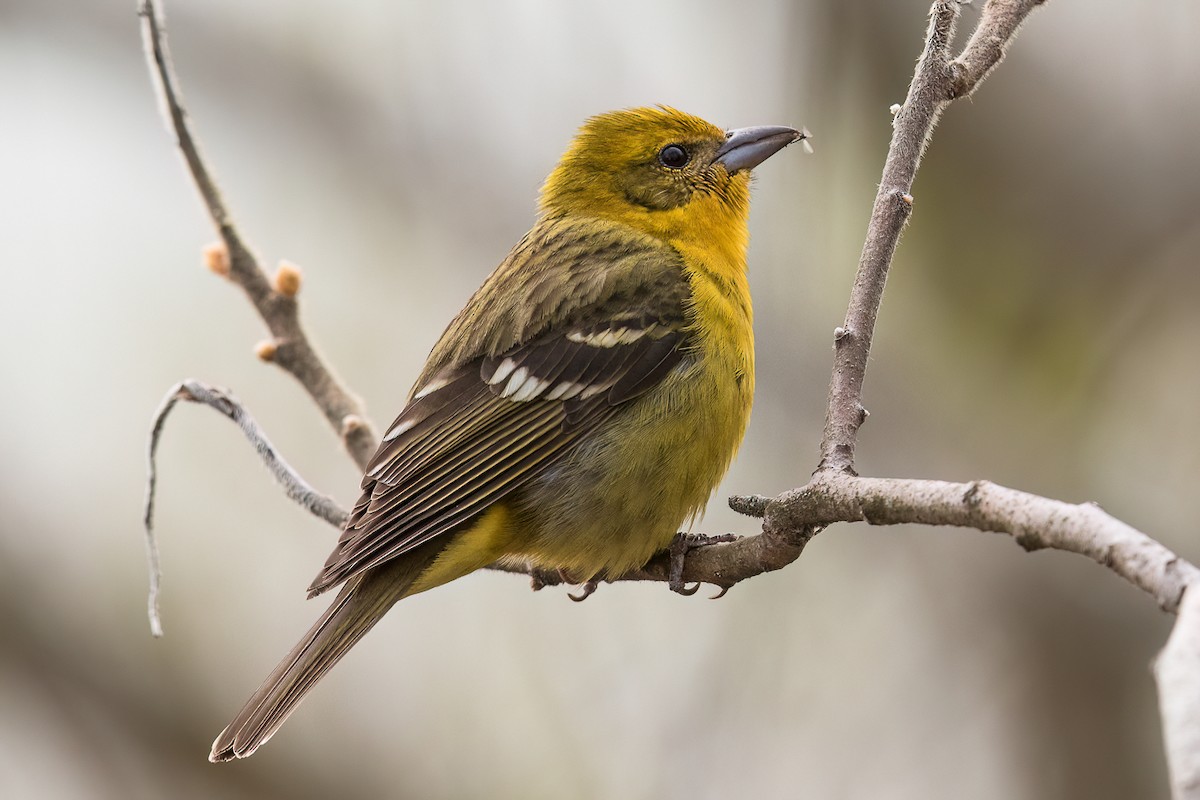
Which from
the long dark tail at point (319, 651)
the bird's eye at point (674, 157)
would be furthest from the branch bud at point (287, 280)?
the bird's eye at point (674, 157)

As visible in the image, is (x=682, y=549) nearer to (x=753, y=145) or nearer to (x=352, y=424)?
(x=352, y=424)

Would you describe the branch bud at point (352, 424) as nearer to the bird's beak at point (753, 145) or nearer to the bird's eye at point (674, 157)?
the bird's eye at point (674, 157)

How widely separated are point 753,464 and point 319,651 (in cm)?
372

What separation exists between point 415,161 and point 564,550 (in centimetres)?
396

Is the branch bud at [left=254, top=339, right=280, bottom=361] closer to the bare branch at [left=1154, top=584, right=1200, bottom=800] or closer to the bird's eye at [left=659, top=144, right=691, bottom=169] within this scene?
the bird's eye at [left=659, top=144, right=691, bottom=169]

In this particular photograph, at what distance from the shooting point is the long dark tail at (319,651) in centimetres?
344

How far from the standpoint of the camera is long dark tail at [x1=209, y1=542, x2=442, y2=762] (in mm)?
3436

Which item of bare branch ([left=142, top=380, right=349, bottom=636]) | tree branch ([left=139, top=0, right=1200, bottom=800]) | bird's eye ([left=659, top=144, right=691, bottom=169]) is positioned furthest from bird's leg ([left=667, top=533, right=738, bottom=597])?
bird's eye ([left=659, top=144, right=691, bottom=169])

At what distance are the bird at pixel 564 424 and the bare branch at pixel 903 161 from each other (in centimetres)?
102

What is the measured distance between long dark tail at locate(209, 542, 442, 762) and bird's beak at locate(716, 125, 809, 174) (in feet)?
6.21

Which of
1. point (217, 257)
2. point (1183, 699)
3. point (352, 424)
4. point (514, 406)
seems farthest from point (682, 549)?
point (1183, 699)

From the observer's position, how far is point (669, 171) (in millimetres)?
4660

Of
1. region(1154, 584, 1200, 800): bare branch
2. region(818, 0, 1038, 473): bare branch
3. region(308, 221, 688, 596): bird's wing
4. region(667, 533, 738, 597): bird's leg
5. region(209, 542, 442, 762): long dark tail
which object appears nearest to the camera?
region(1154, 584, 1200, 800): bare branch

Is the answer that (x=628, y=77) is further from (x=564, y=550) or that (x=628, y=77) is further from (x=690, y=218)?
(x=564, y=550)
